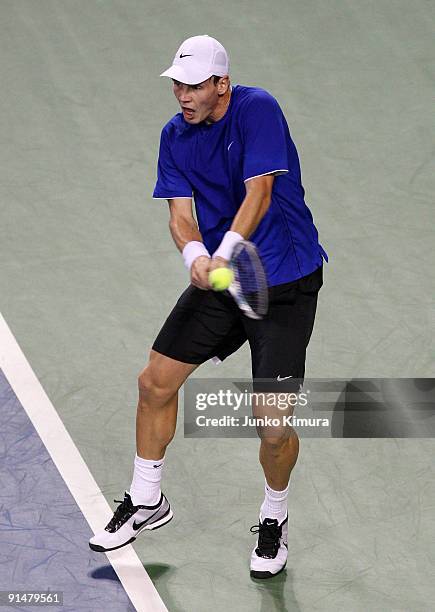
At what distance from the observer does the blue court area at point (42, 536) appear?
230 inches

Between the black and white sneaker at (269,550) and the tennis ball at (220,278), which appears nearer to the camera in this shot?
the tennis ball at (220,278)

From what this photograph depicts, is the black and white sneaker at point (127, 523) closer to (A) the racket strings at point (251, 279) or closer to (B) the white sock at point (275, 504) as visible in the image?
(B) the white sock at point (275, 504)

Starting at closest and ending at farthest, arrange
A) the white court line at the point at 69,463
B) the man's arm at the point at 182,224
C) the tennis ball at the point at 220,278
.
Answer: the tennis ball at the point at 220,278, the man's arm at the point at 182,224, the white court line at the point at 69,463

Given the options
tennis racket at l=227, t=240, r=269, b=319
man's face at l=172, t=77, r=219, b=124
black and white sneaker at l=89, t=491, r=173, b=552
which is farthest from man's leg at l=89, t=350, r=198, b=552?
man's face at l=172, t=77, r=219, b=124

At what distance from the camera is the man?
18.2 ft

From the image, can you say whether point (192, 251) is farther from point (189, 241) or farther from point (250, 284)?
point (250, 284)

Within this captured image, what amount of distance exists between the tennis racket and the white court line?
1.33 metres

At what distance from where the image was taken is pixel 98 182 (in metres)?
8.89

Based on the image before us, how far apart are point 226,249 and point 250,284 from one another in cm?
27

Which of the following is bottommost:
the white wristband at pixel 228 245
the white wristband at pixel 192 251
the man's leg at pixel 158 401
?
the man's leg at pixel 158 401

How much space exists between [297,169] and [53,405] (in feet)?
6.85

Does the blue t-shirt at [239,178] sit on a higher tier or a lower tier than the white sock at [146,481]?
higher

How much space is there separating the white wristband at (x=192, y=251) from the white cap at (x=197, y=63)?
2.24 feet

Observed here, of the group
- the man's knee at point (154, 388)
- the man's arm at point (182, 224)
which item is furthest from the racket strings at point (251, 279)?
the man's knee at point (154, 388)
